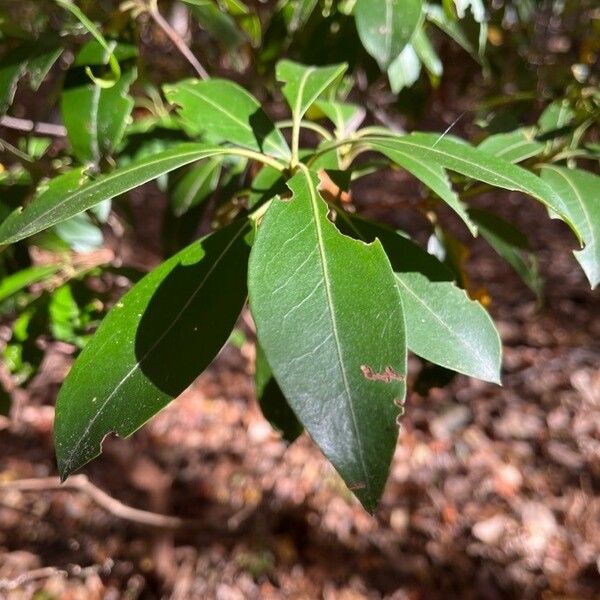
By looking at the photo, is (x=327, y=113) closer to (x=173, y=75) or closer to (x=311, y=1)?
(x=311, y=1)

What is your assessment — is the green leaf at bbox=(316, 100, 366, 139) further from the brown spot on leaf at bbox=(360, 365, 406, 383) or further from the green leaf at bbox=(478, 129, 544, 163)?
the brown spot on leaf at bbox=(360, 365, 406, 383)

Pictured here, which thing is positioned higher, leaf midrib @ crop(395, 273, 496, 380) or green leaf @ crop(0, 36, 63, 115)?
green leaf @ crop(0, 36, 63, 115)

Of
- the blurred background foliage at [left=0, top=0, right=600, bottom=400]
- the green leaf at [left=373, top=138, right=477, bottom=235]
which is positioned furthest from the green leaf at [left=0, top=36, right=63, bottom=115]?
the green leaf at [left=373, top=138, right=477, bottom=235]

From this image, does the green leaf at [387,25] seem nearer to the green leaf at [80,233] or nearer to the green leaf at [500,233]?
the green leaf at [500,233]

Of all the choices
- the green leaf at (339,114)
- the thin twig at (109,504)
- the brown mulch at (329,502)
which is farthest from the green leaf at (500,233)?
the thin twig at (109,504)

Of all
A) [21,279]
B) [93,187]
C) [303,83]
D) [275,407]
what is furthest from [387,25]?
[21,279]

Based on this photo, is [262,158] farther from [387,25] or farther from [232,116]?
[387,25]

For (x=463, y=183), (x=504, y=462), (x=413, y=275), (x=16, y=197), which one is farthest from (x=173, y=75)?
(x=504, y=462)
